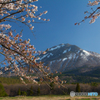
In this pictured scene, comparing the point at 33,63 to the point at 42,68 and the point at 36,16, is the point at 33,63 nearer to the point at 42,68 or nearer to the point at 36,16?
A: the point at 42,68

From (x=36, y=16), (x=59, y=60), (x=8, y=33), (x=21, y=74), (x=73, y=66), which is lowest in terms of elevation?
(x=21, y=74)

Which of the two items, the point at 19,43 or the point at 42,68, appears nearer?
the point at 42,68

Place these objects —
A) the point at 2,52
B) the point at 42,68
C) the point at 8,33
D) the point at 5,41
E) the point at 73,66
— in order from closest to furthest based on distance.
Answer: the point at 42,68 < the point at 5,41 < the point at 8,33 < the point at 2,52 < the point at 73,66

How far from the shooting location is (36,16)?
3.49 metres

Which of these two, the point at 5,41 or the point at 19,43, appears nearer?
the point at 5,41

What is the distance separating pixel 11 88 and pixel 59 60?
13441 cm

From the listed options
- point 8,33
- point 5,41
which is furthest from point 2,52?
point 5,41

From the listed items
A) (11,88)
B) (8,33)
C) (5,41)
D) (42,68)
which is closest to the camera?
(42,68)

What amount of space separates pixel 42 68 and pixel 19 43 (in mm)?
1072

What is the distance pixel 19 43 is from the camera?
3354 mm

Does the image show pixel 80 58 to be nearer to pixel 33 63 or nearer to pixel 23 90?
pixel 23 90

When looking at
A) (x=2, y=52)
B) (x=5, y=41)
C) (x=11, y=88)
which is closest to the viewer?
(x=5, y=41)

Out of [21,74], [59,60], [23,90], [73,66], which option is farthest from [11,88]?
[59,60]

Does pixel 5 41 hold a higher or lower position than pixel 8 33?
lower
